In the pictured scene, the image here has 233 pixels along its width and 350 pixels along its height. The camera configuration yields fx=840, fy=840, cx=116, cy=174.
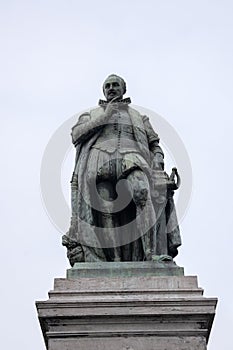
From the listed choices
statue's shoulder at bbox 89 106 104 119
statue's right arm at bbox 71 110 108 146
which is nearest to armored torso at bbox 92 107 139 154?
statue's right arm at bbox 71 110 108 146

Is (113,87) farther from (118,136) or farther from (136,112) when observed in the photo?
(118,136)

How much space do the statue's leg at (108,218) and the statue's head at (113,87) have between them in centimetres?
192

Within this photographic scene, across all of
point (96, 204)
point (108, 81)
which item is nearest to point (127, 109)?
point (108, 81)

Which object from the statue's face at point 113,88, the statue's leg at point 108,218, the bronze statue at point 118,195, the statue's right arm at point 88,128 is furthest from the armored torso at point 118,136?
the statue's leg at point 108,218

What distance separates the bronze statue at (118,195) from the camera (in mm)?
14328

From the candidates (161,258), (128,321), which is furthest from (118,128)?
(128,321)

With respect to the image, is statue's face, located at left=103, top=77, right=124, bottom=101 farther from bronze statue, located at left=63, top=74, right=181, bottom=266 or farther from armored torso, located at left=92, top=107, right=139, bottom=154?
armored torso, located at left=92, top=107, right=139, bottom=154

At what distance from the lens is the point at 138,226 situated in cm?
1438

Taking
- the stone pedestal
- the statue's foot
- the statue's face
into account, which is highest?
the statue's face

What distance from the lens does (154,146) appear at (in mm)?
15656

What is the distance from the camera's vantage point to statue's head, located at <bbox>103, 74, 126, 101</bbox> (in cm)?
1584

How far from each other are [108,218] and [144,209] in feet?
2.15

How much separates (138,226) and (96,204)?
85 cm

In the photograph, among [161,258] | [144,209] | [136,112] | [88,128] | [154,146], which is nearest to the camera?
[161,258]
